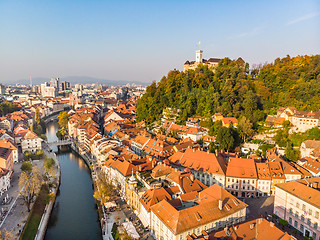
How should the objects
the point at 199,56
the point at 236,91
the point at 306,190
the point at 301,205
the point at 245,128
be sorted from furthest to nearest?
the point at 199,56, the point at 236,91, the point at 245,128, the point at 306,190, the point at 301,205

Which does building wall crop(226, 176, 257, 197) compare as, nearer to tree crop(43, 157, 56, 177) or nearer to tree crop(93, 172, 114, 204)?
tree crop(93, 172, 114, 204)

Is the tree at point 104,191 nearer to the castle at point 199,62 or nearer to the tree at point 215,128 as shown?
the tree at point 215,128

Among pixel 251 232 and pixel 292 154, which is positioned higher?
pixel 292 154

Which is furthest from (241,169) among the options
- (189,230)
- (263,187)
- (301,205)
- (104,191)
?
(104,191)

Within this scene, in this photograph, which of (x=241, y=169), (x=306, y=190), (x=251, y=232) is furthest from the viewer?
(x=241, y=169)

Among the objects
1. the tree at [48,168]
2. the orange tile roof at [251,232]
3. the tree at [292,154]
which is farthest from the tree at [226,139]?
the tree at [48,168]

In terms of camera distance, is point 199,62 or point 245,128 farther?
point 199,62

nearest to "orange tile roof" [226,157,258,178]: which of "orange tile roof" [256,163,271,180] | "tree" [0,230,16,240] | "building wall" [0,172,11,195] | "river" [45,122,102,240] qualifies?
"orange tile roof" [256,163,271,180]

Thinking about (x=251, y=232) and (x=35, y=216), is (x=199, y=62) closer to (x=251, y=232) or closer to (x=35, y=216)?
(x=35, y=216)
